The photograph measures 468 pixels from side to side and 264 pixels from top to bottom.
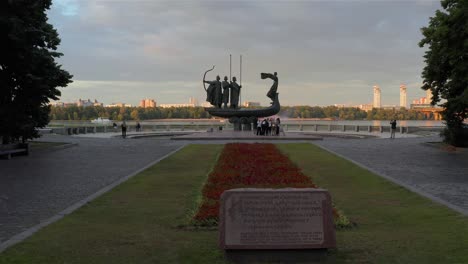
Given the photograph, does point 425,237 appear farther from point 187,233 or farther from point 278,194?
point 187,233

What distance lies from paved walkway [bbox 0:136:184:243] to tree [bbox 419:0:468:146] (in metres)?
15.7

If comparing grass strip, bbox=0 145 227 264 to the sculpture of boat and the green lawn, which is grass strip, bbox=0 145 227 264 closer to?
the green lawn

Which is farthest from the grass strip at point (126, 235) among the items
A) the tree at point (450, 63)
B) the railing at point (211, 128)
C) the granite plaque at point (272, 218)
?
the railing at point (211, 128)

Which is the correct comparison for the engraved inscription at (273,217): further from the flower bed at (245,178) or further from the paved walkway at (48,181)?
the paved walkway at (48,181)

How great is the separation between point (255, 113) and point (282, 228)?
40267mm

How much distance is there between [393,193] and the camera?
1250 cm

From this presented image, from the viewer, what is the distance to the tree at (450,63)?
1018 inches

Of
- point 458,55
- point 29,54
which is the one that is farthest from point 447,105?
point 29,54

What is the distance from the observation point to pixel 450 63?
26500 mm

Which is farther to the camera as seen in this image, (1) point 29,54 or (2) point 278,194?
(1) point 29,54

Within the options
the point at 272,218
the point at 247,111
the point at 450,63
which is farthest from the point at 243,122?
the point at 272,218

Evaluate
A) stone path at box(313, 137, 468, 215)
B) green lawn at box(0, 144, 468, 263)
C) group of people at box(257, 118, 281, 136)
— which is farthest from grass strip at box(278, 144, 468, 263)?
group of people at box(257, 118, 281, 136)

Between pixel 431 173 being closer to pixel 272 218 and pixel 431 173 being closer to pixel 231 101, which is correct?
pixel 272 218

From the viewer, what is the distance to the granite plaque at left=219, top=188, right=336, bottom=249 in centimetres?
652
